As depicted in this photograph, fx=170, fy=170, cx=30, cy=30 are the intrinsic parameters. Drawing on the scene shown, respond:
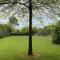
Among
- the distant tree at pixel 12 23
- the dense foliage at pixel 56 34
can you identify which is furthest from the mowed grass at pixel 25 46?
the distant tree at pixel 12 23

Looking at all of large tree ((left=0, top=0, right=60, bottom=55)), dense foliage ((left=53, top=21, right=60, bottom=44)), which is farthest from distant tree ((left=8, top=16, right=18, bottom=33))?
dense foliage ((left=53, top=21, right=60, bottom=44))

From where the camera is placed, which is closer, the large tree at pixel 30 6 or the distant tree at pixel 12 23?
the large tree at pixel 30 6

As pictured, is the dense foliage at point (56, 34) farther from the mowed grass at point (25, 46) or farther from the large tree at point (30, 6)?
the large tree at point (30, 6)

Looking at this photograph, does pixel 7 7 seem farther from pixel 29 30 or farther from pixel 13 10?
pixel 29 30

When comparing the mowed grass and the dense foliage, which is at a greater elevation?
the dense foliage

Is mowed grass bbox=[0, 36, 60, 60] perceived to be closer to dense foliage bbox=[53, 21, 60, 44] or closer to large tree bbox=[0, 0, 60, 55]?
dense foliage bbox=[53, 21, 60, 44]

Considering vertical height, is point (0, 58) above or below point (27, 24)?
below

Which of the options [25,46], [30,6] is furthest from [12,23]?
[25,46]

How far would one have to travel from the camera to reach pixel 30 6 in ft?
28.7

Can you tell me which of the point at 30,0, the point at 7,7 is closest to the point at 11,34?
the point at 7,7

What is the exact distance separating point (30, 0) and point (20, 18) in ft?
4.08

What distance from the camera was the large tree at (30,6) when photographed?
8633 millimetres

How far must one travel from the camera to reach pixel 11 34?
9.37 metres

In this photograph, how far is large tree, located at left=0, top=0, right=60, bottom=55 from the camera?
8.63 metres
